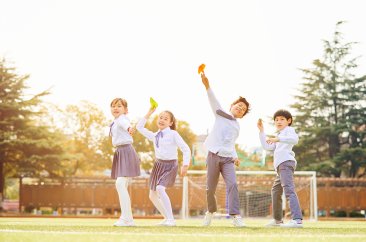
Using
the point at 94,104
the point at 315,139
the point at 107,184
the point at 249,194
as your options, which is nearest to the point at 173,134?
the point at 249,194

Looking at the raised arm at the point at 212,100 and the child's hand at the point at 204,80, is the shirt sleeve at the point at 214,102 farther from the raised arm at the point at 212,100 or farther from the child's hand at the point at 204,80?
the child's hand at the point at 204,80

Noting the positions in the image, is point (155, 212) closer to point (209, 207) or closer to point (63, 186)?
point (63, 186)

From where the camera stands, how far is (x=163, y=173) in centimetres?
752

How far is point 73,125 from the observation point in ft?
122

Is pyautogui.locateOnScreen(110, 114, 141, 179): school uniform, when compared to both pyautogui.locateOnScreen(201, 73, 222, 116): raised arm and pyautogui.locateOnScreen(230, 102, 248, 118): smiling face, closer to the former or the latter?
pyautogui.locateOnScreen(201, 73, 222, 116): raised arm

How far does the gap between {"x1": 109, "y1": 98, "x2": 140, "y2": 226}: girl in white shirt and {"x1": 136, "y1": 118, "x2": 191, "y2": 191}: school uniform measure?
336mm

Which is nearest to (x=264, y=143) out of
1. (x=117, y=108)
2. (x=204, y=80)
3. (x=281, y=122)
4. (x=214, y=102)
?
(x=281, y=122)

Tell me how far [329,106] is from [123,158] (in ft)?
85.3

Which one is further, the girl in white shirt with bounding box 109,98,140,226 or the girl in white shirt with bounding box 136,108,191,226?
the girl in white shirt with bounding box 136,108,191,226

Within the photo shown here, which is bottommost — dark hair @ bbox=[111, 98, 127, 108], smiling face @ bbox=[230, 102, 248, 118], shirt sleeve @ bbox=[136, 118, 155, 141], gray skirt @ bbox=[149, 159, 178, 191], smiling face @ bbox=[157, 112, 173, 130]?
gray skirt @ bbox=[149, 159, 178, 191]

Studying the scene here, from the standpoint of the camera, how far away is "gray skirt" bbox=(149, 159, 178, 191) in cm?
748

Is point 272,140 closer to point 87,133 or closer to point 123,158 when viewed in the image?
point 123,158

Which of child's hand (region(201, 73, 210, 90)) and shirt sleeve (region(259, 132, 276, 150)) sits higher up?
child's hand (region(201, 73, 210, 90))

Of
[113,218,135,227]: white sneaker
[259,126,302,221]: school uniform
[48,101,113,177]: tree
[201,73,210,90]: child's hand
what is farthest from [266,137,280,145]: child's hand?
[48,101,113,177]: tree
